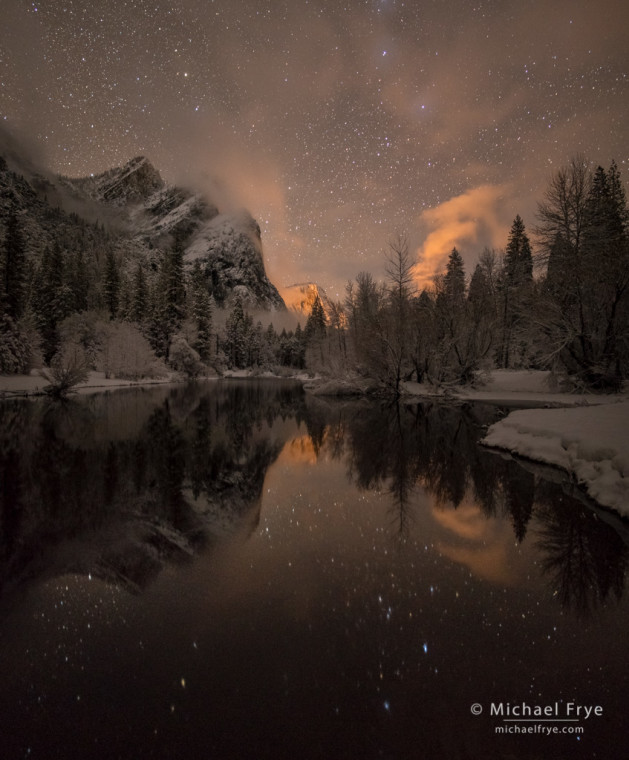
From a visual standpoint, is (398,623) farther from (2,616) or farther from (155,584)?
(2,616)

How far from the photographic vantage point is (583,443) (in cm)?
847

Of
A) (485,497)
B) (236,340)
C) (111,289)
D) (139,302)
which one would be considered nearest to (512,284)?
(485,497)

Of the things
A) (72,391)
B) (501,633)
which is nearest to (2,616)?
(501,633)

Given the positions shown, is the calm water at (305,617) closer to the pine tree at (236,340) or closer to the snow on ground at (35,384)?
the snow on ground at (35,384)

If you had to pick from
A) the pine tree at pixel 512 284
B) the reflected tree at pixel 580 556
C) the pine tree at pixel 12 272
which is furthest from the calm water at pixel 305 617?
the pine tree at pixel 12 272

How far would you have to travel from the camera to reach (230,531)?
19.3ft

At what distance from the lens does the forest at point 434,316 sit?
21.9 m

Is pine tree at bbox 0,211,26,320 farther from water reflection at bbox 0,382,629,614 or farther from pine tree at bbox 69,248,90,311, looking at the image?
water reflection at bbox 0,382,629,614

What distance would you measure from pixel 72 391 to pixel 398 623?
36087 mm

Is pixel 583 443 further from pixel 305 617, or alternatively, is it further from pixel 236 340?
pixel 236 340

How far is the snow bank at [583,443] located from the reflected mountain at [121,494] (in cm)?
678

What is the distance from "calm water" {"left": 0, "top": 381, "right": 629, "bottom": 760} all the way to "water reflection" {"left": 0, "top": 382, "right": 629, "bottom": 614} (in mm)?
58

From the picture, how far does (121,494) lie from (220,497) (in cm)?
204

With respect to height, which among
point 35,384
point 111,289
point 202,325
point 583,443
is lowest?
point 583,443
